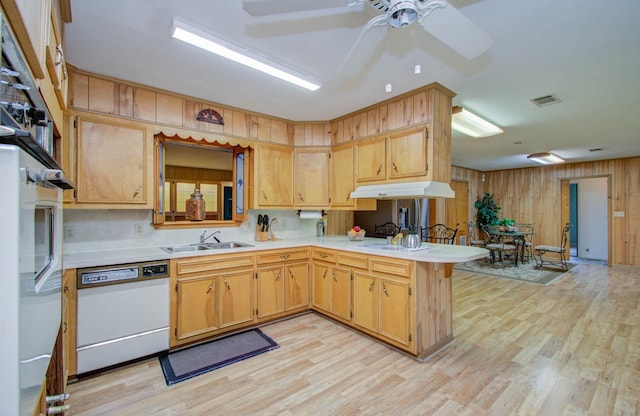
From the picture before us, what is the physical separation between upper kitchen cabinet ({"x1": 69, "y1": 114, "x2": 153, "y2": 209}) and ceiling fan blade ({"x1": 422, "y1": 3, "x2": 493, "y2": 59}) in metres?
2.65

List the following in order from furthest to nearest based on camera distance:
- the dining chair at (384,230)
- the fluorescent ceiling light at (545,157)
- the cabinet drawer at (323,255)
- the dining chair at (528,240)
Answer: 1. the dining chair at (528,240)
2. the fluorescent ceiling light at (545,157)
3. the dining chair at (384,230)
4. the cabinet drawer at (323,255)

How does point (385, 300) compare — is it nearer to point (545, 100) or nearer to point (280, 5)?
point (280, 5)

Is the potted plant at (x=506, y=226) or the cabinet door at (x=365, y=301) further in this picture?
the potted plant at (x=506, y=226)

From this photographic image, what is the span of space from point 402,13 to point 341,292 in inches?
102

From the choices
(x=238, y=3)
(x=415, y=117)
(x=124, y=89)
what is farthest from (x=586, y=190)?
(x=124, y=89)

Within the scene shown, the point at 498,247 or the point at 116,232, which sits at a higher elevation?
the point at 116,232

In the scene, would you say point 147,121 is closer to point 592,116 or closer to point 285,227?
point 285,227

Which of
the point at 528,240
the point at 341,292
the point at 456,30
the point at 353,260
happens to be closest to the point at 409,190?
the point at 353,260

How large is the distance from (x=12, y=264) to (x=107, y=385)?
219 cm

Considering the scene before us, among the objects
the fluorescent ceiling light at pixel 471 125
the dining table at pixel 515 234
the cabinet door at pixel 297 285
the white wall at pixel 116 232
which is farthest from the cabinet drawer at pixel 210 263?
the dining table at pixel 515 234

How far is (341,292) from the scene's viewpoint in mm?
3148

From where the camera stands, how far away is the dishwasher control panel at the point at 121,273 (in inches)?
85.7

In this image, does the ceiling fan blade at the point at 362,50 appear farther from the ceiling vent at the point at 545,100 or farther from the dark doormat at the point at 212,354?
the dark doormat at the point at 212,354

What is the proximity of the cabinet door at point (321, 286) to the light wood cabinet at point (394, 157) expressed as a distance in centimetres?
116
